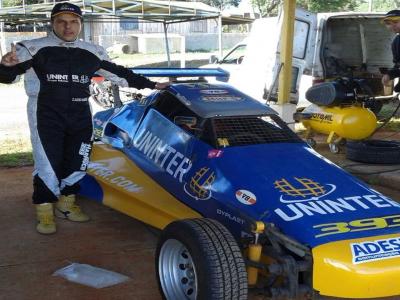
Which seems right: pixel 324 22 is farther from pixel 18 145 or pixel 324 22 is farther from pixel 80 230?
pixel 80 230

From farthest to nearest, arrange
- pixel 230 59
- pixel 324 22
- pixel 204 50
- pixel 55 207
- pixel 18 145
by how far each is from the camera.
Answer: pixel 204 50
pixel 230 59
pixel 324 22
pixel 18 145
pixel 55 207

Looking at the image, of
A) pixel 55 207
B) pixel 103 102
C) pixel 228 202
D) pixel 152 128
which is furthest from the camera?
pixel 103 102

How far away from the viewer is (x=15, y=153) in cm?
860

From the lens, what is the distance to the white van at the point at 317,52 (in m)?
10.1

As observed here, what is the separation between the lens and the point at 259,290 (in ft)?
10.9

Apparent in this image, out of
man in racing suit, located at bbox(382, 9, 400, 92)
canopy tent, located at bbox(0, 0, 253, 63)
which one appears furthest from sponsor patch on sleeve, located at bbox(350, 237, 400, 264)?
canopy tent, located at bbox(0, 0, 253, 63)

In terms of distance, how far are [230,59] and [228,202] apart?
936cm

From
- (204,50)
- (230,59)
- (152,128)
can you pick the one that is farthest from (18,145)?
(204,50)

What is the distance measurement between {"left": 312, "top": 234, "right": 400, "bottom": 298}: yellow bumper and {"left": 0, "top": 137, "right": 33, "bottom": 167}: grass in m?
Answer: 5.76

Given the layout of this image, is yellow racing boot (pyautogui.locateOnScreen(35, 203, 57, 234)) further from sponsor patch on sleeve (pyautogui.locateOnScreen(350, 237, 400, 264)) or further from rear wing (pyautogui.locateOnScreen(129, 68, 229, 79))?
sponsor patch on sleeve (pyautogui.locateOnScreen(350, 237, 400, 264))

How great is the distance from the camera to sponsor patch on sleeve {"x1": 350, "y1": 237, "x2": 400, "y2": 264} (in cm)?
317

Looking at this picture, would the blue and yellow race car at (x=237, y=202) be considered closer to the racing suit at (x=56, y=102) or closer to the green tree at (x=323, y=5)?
the racing suit at (x=56, y=102)

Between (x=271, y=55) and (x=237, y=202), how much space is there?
22.5 feet

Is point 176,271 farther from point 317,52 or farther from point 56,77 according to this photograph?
point 317,52
